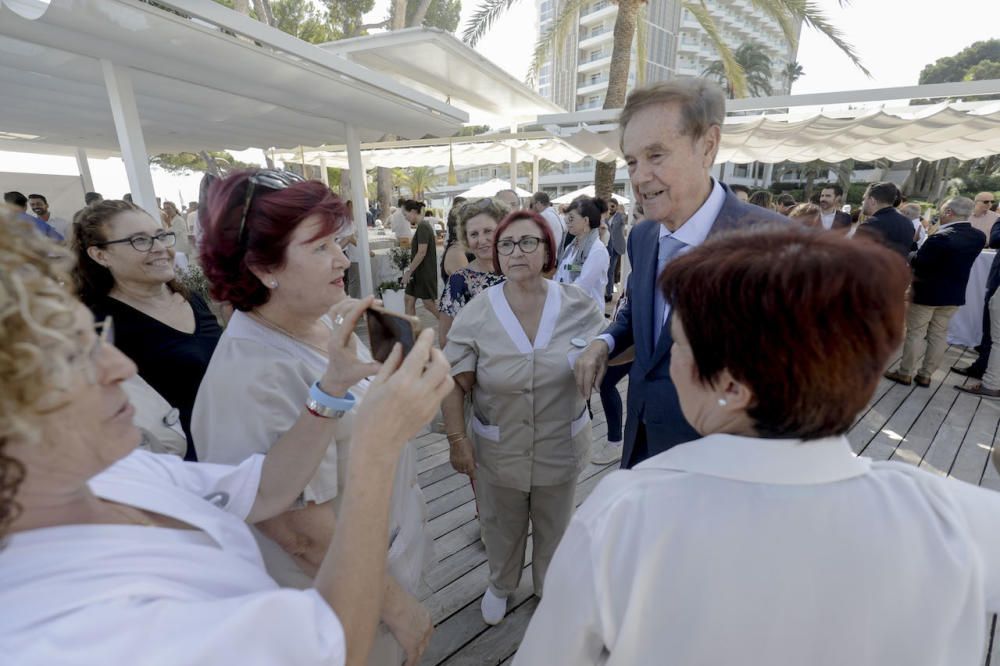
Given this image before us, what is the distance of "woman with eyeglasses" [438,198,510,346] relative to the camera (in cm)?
338

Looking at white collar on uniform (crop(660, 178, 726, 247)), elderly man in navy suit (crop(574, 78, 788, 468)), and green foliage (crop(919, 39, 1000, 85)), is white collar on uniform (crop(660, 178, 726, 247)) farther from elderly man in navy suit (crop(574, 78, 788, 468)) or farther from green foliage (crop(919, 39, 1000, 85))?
green foliage (crop(919, 39, 1000, 85))

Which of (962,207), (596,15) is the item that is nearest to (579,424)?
(962,207)

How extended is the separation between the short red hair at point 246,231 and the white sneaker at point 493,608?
75.0 inches

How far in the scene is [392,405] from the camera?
2.77 ft

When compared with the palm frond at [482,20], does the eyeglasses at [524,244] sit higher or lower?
lower

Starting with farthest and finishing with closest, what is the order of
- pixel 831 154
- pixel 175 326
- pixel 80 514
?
pixel 831 154
pixel 175 326
pixel 80 514

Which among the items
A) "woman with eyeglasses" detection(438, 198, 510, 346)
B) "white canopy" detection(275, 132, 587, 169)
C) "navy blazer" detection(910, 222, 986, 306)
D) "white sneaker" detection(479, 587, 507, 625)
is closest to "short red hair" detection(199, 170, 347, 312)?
"white sneaker" detection(479, 587, 507, 625)

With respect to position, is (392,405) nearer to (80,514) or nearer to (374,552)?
(374,552)

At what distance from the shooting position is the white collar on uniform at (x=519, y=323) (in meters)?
2.01

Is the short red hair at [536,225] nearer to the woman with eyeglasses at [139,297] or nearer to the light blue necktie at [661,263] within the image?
the light blue necktie at [661,263]

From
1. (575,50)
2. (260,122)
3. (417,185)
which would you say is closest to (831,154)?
(260,122)

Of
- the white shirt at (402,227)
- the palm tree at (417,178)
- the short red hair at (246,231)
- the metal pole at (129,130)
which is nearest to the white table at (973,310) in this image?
the short red hair at (246,231)

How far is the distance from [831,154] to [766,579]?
34.9ft

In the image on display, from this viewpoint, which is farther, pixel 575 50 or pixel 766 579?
pixel 575 50
